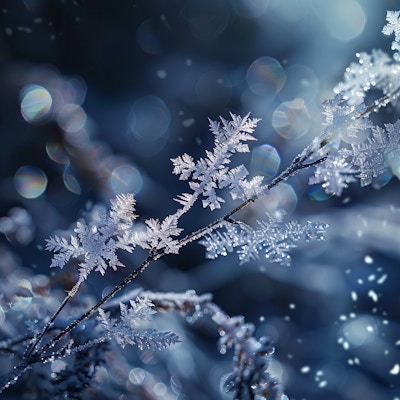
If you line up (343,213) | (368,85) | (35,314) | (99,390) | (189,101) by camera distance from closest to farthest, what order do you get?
(368,85) → (99,390) → (35,314) → (343,213) → (189,101)

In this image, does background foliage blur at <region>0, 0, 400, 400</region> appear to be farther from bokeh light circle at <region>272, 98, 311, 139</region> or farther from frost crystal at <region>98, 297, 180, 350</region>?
frost crystal at <region>98, 297, 180, 350</region>

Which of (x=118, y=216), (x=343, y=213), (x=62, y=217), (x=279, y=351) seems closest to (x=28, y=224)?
(x=62, y=217)

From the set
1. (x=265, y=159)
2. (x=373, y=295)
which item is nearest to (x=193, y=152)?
(x=265, y=159)

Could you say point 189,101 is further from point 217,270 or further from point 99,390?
point 99,390

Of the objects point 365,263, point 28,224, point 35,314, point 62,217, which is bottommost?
point 35,314

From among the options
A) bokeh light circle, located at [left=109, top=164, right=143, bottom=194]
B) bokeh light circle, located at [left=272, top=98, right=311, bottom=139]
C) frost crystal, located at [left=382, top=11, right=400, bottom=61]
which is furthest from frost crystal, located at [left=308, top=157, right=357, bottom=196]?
bokeh light circle, located at [left=272, top=98, right=311, bottom=139]

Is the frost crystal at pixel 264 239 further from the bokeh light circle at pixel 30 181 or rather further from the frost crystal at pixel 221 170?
the bokeh light circle at pixel 30 181

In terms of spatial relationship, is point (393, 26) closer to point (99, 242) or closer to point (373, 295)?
point (99, 242)
